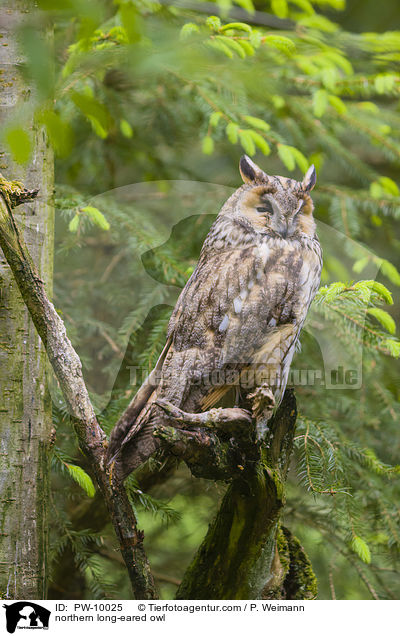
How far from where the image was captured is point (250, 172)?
1428 millimetres

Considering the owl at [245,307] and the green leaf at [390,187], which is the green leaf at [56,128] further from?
the green leaf at [390,187]

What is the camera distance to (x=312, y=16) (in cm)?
222

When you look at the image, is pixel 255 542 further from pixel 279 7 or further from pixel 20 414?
pixel 279 7

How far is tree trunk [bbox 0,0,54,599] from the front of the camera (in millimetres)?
1355

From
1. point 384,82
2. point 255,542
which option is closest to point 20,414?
point 255,542

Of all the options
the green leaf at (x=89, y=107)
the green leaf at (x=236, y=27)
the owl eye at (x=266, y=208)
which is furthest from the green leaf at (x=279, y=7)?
the green leaf at (x=89, y=107)

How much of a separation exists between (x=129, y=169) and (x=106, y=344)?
85 centimetres

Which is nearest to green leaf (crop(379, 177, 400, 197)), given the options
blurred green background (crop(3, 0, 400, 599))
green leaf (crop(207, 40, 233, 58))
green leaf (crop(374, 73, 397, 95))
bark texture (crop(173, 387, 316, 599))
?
blurred green background (crop(3, 0, 400, 599))

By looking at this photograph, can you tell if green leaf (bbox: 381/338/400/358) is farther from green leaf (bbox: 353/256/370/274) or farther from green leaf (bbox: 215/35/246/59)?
green leaf (bbox: 215/35/246/59)

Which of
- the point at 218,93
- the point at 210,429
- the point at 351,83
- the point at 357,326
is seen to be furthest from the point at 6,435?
the point at 351,83
